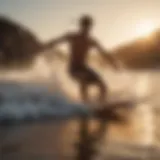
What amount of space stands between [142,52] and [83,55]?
0.18 metres

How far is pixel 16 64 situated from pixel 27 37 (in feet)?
0.30

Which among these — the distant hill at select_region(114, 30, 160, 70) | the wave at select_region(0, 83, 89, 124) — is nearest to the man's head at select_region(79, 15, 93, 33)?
the distant hill at select_region(114, 30, 160, 70)

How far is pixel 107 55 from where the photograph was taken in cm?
127

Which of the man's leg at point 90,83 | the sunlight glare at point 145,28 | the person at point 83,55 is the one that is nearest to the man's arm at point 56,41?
the person at point 83,55

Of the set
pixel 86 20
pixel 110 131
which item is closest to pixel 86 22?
pixel 86 20

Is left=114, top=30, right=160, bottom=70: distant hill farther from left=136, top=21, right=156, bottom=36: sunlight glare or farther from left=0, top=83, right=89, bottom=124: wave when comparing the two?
left=0, top=83, right=89, bottom=124: wave

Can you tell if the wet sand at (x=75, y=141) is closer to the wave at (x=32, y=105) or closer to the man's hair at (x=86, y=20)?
the wave at (x=32, y=105)

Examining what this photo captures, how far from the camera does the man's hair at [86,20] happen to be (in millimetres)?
1274

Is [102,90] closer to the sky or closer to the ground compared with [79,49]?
closer to the ground

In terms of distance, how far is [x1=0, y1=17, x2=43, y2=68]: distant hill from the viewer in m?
1.28

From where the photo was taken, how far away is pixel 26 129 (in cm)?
126

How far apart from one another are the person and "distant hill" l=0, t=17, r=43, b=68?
0.21 ft

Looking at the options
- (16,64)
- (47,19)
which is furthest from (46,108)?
(47,19)

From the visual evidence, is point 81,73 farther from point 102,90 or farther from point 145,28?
point 145,28
